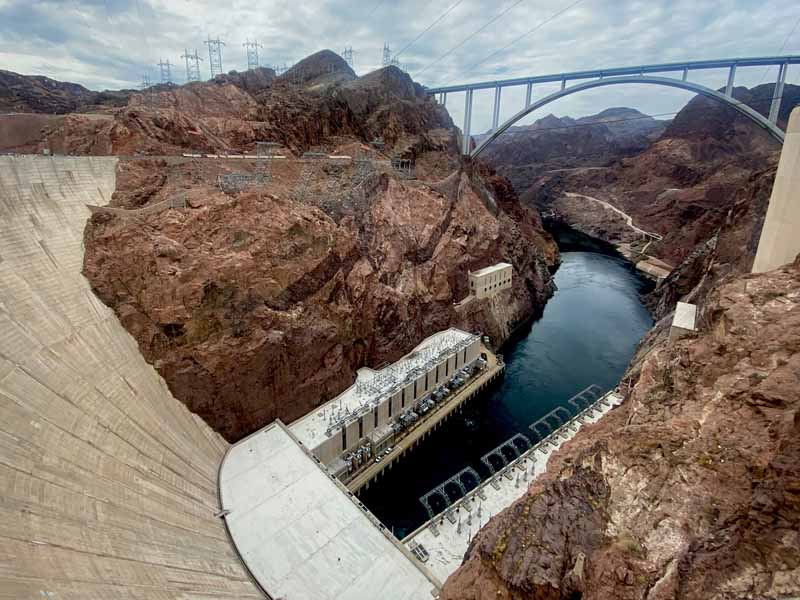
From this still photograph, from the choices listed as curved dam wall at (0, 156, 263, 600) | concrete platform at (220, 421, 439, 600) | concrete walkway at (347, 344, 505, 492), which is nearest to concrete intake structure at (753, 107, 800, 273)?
concrete platform at (220, 421, 439, 600)

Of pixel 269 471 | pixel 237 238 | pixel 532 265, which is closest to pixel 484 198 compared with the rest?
pixel 532 265

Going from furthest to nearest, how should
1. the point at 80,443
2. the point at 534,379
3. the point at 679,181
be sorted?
the point at 679,181 → the point at 534,379 → the point at 80,443

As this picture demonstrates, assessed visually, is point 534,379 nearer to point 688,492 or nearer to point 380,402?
point 380,402

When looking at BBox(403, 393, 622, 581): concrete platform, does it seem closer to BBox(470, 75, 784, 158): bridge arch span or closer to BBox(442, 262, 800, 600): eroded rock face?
BBox(442, 262, 800, 600): eroded rock face

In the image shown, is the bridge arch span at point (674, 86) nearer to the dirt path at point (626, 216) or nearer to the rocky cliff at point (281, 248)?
the rocky cliff at point (281, 248)

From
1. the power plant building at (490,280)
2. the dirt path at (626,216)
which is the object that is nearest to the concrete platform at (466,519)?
the power plant building at (490,280)

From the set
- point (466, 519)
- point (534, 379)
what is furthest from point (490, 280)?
point (466, 519)
